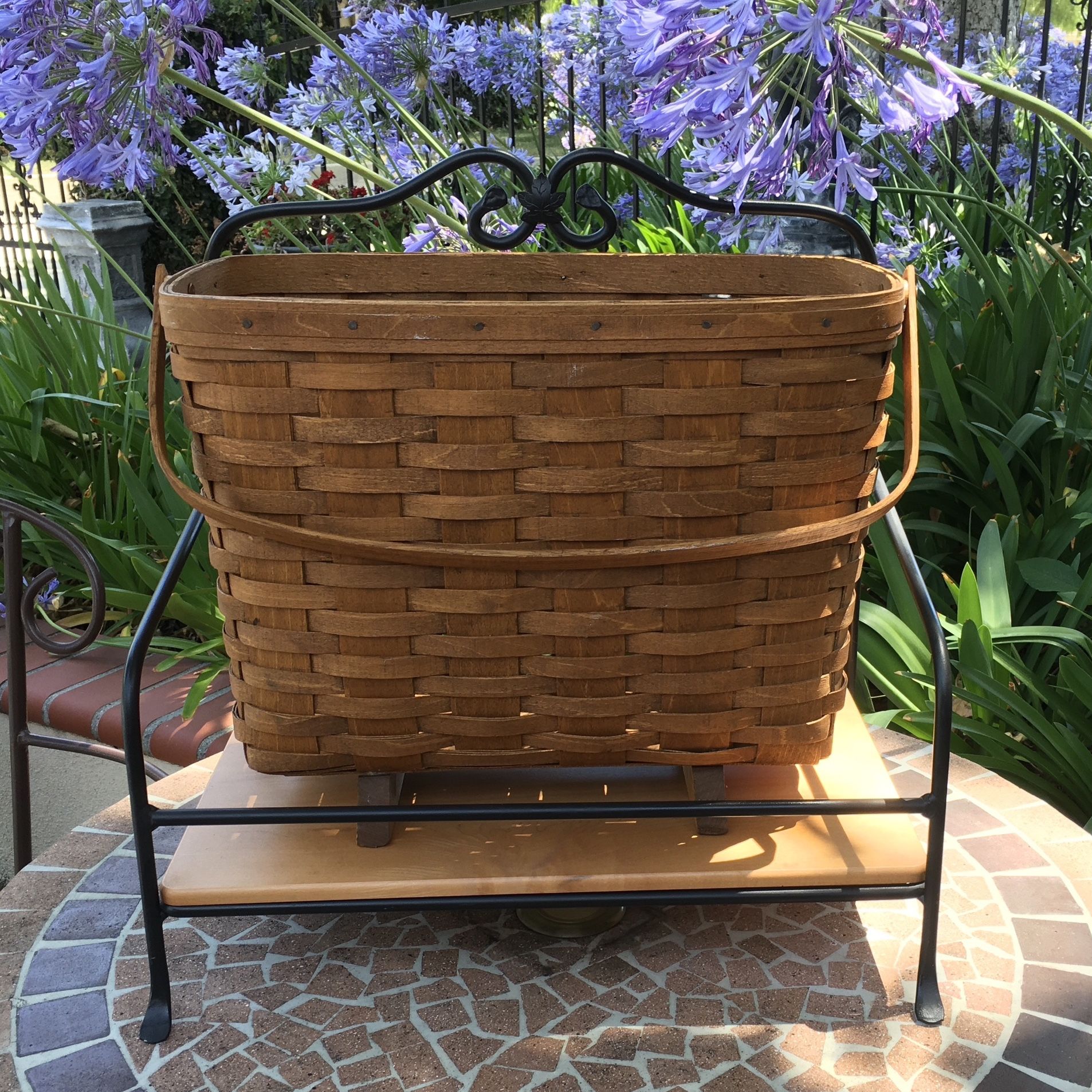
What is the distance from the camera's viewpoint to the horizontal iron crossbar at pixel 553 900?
865mm

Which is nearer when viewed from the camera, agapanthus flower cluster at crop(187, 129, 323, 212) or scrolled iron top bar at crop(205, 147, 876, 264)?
scrolled iron top bar at crop(205, 147, 876, 264)

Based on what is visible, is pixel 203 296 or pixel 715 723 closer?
pixel 203 296

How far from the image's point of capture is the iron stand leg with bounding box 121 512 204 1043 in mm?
846

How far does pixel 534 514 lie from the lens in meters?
0.79

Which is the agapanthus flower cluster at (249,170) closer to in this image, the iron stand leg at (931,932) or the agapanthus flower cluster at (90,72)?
the agapanthus flower cluster at (90,72)

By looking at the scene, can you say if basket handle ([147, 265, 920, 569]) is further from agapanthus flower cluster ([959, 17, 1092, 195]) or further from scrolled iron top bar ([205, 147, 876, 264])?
agapanthus flower cluster ([959, 17, 1092, 195])

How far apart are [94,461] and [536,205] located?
5.28ft

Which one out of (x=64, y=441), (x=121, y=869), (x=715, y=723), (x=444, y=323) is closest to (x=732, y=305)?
(x=444, y=323)

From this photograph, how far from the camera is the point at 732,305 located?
75 cm

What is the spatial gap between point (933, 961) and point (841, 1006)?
0.08 meters

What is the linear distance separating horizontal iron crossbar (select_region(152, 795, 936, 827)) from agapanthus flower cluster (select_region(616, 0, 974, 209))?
1.81 ft

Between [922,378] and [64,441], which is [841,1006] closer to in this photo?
[922,378]

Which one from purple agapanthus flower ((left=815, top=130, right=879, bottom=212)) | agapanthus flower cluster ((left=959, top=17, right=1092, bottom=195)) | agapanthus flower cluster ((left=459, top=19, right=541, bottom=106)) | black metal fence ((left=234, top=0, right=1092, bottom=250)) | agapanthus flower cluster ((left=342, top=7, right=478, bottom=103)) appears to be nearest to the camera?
purple agapanthus flower ((left=815, top=130, right=879, bottom=212))

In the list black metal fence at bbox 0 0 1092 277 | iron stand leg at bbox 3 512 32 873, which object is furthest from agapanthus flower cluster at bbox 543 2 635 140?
iron stand leg at bbox 3 512 32 873
